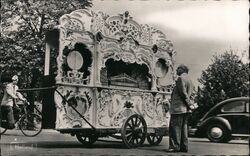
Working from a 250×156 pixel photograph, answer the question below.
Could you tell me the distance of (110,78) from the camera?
908 centimetres

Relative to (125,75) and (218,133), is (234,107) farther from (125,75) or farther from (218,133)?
(125,75)

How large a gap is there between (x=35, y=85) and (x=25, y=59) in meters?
1.50

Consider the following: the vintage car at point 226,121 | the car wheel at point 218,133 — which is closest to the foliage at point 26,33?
the vintage car at point 226,121

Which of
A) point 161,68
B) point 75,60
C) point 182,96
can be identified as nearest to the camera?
point 182,96

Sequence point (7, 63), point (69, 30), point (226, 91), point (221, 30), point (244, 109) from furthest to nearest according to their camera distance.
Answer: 1. point (7, 63)
2. point (244, 109)
3. point (226, 91)
4. point (69, 30)
5. point (221, 30)

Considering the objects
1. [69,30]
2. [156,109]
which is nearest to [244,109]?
[156,109]

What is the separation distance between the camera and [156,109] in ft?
32.1

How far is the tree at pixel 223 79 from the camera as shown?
378 inches

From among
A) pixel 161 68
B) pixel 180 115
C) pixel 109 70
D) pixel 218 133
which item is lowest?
pixel 218 133

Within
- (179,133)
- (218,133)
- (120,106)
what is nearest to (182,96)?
(179,133)

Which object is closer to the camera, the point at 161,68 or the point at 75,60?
the point at 75,60

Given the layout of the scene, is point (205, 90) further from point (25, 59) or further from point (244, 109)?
point (25, 59)

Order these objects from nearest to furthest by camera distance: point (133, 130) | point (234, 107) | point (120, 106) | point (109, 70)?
point (133, 130) < point (120, 106) < point (109, 70) < point (234, 107)

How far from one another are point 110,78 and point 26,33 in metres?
7.78
